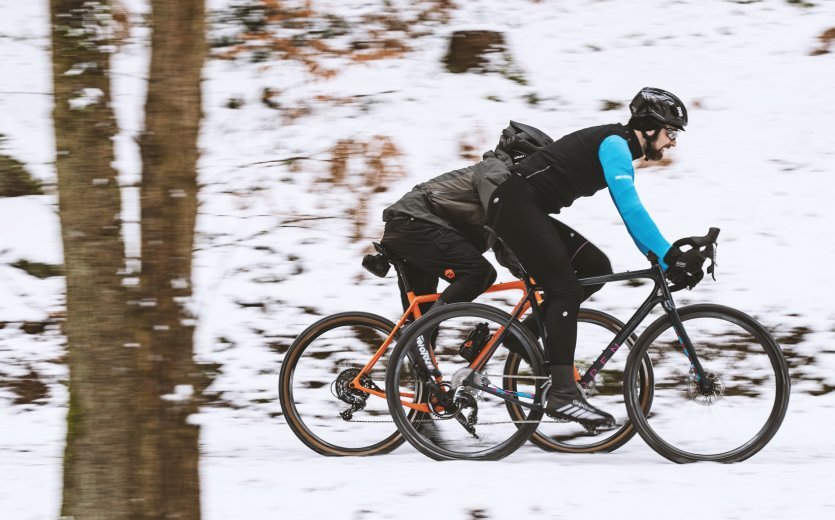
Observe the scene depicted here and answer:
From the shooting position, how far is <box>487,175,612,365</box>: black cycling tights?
4.66m

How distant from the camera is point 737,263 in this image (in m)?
7.44

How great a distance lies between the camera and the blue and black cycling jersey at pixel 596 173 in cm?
453

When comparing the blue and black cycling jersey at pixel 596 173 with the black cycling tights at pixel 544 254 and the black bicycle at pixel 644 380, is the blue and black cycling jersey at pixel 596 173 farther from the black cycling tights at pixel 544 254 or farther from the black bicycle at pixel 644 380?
the black bicycle at pixel 644 380

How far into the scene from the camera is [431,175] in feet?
28.7

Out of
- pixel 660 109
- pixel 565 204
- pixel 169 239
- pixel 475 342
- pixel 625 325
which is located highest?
pixel 660 109

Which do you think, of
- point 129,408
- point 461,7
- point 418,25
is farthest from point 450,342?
point 461,7

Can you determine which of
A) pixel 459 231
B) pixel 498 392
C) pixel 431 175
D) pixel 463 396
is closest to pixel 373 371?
pixel 463 396

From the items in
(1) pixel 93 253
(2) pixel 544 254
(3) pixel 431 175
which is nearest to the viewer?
(1) pixel 93 253

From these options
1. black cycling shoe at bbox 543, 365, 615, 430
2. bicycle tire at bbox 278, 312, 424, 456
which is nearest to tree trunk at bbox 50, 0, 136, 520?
bicycle tire at bbox 278, 312, 424, 456

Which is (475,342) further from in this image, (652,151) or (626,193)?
(652,151)

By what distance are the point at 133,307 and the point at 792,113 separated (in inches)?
328

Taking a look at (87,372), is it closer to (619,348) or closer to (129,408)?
(129,408)

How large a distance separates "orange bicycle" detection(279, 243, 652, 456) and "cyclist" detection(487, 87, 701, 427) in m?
0.28

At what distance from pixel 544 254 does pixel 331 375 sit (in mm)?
1633
